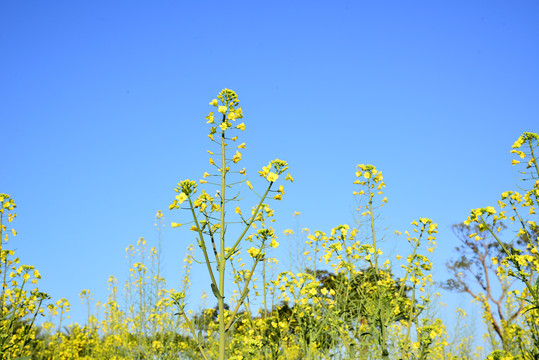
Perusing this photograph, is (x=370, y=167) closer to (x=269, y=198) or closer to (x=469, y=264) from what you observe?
(x=269, y=198)

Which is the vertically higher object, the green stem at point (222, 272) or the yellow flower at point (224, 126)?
the yellow flower at point (224, 126)

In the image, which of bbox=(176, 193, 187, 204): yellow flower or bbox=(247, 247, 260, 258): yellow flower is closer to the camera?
bbox=(176, 193, 187, 204): yellow flower

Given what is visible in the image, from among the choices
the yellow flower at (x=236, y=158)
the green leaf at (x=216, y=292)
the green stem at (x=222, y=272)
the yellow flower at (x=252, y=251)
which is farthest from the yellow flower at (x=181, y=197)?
the yellow flower at (x=252, y=251)

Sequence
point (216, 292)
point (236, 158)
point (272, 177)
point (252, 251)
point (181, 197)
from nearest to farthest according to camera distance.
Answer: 1. point (216, 292)
2. point (181, 197)
3. point (272, 177)
4. point (236, 158)
5. point (252, 251)

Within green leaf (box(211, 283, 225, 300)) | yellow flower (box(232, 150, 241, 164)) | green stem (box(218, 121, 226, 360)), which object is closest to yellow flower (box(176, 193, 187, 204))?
green stem (box(218, 121, 226, 360))

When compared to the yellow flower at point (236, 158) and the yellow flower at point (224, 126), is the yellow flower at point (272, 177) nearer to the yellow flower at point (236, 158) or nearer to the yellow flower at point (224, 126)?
the yellow flower at point (236, 158)

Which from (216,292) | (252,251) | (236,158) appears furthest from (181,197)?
(252,251)

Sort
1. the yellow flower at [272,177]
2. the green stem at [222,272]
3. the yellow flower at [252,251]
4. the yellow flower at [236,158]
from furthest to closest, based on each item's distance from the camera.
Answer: the yellow flower at [252,251] → the yellow flower at [236,158] → the yellow flower at [272,177] → the green stem at [222,272]

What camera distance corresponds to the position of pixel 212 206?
2.34 metres

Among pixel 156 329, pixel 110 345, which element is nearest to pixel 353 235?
pixel 156 329

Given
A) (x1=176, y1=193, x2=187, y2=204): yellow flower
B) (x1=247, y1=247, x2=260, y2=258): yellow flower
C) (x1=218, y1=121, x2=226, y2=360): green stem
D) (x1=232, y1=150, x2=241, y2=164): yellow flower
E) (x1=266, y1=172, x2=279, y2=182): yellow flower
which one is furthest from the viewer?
(x1=247, y1=247, x2=260, y2=258): yellow flower

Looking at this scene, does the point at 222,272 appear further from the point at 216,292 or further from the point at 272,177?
the point at 272,177

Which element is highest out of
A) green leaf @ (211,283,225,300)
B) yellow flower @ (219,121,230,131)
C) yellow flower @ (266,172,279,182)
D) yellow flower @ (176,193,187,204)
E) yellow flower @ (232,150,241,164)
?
yellow flower @ (219,121,230,131)

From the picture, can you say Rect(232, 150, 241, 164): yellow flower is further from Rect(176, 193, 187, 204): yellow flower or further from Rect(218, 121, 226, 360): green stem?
Rect(176, 193, 187, 204): yellow flower
